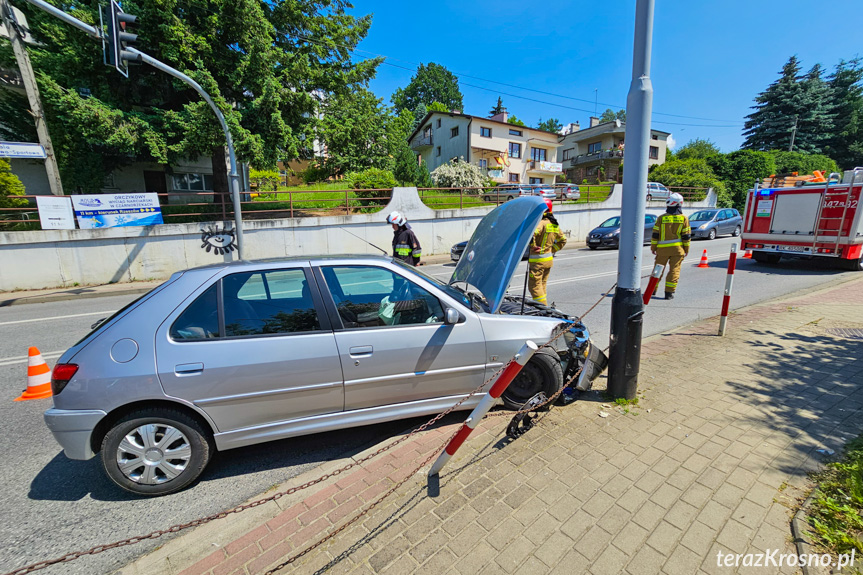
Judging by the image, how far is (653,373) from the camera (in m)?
4.16

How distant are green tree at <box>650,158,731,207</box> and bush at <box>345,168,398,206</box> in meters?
22.3

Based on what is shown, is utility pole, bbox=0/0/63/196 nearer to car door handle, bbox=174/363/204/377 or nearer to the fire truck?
car door handle, bbox=174/363/204/377

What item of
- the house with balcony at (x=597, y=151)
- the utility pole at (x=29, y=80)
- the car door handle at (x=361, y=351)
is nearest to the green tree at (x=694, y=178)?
the house with balcony at (x=597, y=151)

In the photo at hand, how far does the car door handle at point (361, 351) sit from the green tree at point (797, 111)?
50.6 meters

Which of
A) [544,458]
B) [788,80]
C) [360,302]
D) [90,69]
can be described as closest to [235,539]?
[360,302]

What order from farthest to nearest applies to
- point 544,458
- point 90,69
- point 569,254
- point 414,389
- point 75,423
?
1. point 569,254
2. point 90,69
3. point 414,389
4. point 544,458
5. point 75,423

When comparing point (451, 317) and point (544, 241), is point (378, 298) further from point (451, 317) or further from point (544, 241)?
point (544, 241)

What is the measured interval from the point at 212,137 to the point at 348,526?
1446cm

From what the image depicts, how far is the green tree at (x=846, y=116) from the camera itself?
121 ft

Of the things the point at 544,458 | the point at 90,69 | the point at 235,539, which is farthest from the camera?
the point at 90,69

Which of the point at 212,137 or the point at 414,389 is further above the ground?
the point at 212,137

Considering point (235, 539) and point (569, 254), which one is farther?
point (569, 254)

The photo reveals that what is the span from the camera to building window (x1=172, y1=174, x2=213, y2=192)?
22.1 metres

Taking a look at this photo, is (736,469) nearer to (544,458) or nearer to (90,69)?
(544,458)
